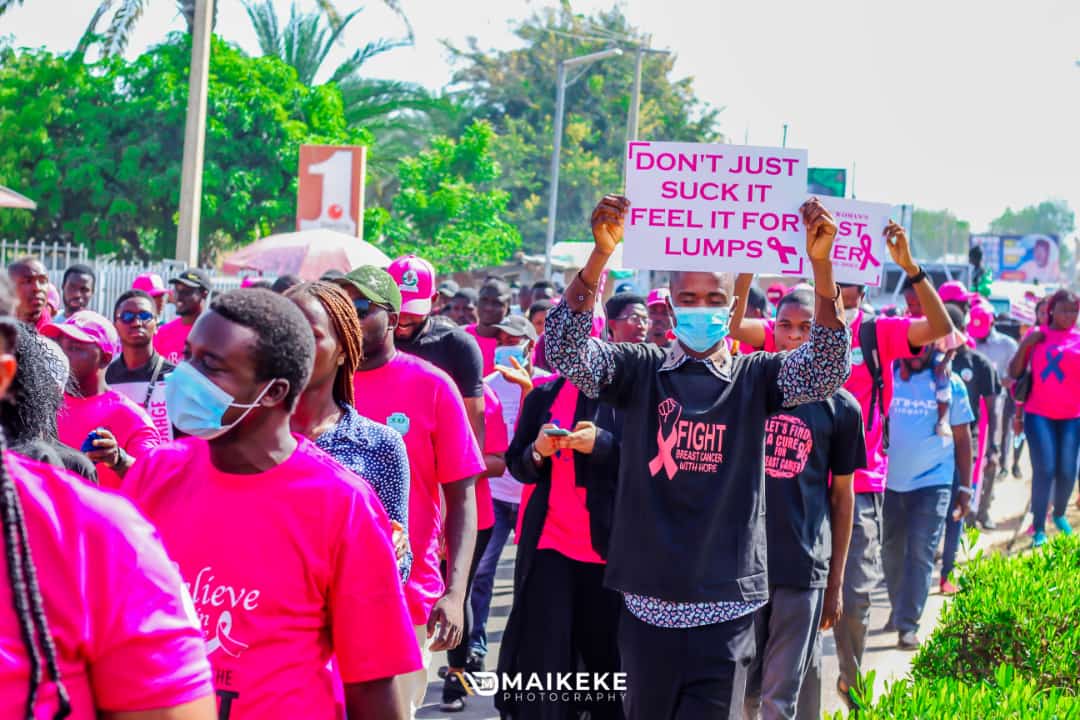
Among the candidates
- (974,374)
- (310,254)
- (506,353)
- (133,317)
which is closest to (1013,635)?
(133,317)

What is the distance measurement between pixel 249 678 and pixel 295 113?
2548cm

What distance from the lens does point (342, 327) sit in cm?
384

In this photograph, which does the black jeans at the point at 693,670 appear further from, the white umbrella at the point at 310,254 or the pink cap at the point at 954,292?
the white umbrella at the point at 310,254

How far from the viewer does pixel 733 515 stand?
425cm

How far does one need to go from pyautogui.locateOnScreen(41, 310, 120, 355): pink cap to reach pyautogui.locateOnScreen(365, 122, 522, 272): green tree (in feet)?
88.0

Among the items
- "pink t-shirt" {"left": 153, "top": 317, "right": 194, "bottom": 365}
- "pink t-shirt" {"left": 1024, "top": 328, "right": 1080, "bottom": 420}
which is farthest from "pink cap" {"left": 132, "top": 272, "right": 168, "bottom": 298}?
"pink t-shirt" {"left": 1024, "top": 328, "right": 1080, "bottom": 420}

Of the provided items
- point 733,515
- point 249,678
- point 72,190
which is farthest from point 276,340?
point 72,190

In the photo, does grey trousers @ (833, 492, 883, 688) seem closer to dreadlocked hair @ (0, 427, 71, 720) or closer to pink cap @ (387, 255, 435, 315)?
pink cap @ (387, 255, 435, 315)

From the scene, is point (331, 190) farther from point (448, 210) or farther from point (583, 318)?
point (448, 210)

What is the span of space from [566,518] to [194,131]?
10986 mm

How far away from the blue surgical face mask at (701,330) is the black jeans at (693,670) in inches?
33.0

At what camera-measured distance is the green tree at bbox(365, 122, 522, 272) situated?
1301 inches

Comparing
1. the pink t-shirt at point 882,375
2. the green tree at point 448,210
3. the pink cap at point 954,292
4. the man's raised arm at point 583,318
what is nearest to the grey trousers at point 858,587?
the pink t-shirt at point 882,375

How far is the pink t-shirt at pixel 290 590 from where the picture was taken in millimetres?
2734
